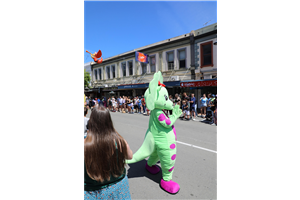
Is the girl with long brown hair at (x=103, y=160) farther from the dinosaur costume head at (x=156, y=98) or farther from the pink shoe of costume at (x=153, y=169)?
the pink shoe of costume at (x=153, y=169)

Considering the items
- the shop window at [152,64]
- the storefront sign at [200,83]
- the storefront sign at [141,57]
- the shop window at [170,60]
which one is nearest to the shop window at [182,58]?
the shop window at [170,60]

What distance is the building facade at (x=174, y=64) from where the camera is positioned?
12469 mm

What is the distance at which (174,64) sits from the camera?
14648mm

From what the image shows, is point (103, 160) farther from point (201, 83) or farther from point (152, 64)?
point (152, 64)

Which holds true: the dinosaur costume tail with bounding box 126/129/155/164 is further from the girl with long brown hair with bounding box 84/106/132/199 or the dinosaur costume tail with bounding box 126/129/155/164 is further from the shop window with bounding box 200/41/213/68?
the shop window with bounding box 200/41/213/68

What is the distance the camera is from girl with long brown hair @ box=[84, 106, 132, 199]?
1.34 metres

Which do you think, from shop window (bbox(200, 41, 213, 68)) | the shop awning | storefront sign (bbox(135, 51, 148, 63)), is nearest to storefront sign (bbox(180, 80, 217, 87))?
the shop awning

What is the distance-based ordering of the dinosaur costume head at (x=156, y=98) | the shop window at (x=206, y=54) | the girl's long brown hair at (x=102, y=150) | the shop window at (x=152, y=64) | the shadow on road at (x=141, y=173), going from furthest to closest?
1. the shop window at (x=152, y=64)
2. the shop window at (x=206, y=54)
3. the shadow on road at (x=141, y=173)
4. the dinosaur costume head at (x=156, y=98)
5. the girl's long brown hair at (x=102, y=150)

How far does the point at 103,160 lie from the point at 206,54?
43.5 ft

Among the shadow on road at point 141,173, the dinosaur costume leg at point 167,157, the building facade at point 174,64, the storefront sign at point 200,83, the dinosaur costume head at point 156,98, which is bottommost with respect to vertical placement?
the shadow on road at point 141,173

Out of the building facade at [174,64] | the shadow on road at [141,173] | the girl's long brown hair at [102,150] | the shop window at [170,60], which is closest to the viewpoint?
the girl's long brown hair at [102,150]
